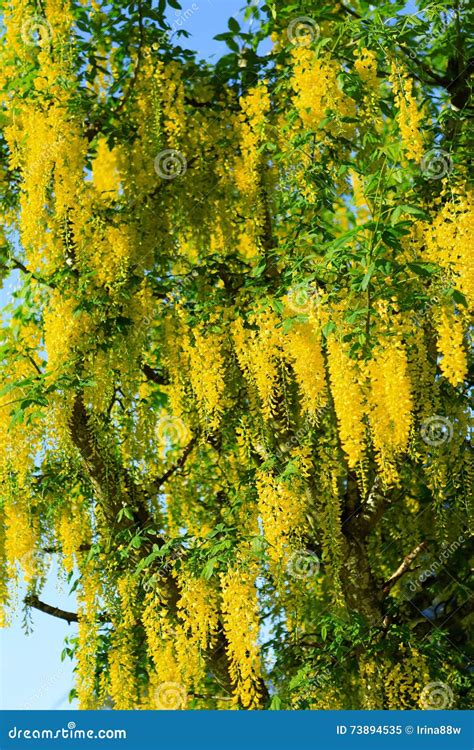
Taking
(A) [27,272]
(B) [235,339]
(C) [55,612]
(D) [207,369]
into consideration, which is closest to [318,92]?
(B) [235,339]

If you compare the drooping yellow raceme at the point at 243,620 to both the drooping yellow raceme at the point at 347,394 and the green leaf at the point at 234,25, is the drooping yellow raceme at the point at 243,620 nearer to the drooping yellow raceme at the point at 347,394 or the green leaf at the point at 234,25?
the drooping yellow raceme at the point at 347,394

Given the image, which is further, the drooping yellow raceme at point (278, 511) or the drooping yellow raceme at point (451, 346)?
the drooping yellow raceme at point (278, 511)

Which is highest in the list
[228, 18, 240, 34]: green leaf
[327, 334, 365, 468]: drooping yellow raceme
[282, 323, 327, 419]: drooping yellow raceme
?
[228, 18, 240, 34]: green leaf

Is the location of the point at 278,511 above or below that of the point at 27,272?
below

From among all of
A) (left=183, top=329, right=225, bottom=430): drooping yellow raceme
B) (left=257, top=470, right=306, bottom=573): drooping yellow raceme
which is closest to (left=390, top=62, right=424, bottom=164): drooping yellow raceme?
(left=183, top=329, right=225, bottom=430): drooping yellow raceme

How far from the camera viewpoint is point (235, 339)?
15.0 feet

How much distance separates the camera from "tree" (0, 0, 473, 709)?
13.7 ft

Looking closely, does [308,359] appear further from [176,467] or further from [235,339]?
[176,467]

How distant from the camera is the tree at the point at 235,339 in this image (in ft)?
13.7

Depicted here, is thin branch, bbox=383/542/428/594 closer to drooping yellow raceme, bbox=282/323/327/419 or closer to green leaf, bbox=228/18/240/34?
drooping yellow raceme, bbox=282/323/327/419

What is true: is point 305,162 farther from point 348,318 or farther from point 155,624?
point 155,624

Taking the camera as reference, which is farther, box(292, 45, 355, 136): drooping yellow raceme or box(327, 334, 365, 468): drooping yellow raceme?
box(292, 45, 355, 136): drooping yellow raceme

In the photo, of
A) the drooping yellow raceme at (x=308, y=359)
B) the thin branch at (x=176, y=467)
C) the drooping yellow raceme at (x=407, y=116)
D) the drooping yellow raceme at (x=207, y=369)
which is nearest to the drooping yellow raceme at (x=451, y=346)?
the drooping yellow raceme at (x=308, y=359)

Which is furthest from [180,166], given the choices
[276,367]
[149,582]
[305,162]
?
[149,582]
